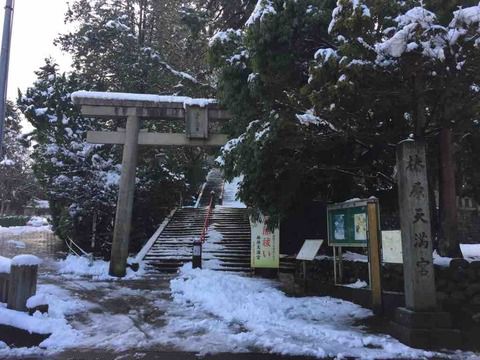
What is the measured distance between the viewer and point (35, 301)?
787 cm

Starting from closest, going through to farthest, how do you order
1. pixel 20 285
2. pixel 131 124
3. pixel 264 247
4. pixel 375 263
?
pixel 20 285 → pixel 375 263 → pixel 264 247 → pixel 131 124

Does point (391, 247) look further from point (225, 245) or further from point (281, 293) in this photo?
point (225, 245)

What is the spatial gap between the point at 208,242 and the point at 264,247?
13.3 feet

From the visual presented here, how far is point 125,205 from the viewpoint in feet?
51.6

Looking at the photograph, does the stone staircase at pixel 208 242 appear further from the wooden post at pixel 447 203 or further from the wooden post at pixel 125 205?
the wooden post at pixel 447 203

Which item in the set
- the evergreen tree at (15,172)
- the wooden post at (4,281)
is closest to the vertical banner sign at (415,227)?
the wooden post at (4,281)

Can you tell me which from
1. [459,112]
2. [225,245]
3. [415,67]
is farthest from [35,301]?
[225,245]

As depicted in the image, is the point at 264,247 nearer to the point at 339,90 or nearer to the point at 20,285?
the point at 339,90

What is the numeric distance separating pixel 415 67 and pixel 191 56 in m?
18.2

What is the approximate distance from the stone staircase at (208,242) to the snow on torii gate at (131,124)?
7.61 ft

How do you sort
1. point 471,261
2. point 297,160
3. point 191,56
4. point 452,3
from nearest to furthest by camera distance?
1. point 452,3
2. point 471,261
3. point 297,160
4. point 191,56

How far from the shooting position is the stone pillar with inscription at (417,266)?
7.19 metres

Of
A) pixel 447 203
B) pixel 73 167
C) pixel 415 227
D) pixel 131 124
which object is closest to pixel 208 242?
pixel 131 124

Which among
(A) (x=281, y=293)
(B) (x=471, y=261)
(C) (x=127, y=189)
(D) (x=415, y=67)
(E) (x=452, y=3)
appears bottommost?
(A) (x=281, y=293)
